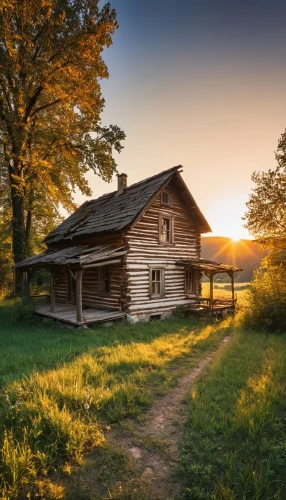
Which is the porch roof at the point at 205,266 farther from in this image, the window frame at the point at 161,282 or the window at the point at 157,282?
the window at the point at 157,282

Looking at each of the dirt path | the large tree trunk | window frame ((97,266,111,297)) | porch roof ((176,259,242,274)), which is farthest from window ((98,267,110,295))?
the dirt path

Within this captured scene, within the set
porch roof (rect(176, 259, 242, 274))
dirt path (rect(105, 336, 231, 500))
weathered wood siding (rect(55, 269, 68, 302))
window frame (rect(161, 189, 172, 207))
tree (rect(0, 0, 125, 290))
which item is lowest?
dirt path (rect(105, 336, 231, 500))

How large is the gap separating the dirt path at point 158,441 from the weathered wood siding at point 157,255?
923 cm

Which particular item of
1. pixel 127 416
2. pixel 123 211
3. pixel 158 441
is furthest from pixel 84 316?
pixel 158 441

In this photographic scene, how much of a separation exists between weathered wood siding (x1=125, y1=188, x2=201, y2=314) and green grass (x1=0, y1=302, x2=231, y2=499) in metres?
3.48

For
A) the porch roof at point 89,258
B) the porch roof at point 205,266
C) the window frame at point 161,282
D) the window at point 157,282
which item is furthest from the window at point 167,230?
the porch roof at point 89,258

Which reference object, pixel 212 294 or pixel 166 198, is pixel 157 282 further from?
pixel 166 198

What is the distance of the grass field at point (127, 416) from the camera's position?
325 cm

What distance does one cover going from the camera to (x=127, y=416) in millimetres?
4906

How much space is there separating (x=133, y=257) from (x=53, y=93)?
11.7 metres

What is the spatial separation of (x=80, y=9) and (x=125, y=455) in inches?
799

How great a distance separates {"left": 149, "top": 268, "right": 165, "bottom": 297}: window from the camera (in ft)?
53.9

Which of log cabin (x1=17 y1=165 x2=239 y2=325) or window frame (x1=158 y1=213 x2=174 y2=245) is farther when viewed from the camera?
window frame (x1=158 y1=213 x2=174 y2=245)

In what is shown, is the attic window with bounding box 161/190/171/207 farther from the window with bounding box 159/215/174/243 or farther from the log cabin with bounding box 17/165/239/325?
the window with bounding box 159/215/174/243
